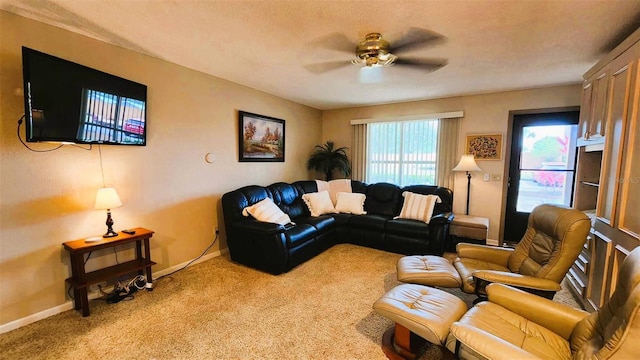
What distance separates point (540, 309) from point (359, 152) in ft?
13.1

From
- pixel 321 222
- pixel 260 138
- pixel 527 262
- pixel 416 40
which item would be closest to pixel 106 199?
pixel 260 138

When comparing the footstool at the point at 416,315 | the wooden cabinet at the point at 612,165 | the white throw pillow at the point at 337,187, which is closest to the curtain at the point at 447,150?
the white throw pillow at the point at 337,187

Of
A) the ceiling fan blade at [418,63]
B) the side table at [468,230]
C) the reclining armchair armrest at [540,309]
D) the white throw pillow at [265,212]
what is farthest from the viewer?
the side table at [468,230]

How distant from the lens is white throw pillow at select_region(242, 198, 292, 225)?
339cm

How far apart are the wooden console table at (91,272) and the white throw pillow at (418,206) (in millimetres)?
3332

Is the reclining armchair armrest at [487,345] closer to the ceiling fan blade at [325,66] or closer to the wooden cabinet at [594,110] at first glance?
the wooden cabinet at [594,110]

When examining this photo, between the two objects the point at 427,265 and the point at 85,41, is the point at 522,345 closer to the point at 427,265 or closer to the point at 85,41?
the point at 427,265

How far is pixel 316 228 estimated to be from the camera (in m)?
3.65

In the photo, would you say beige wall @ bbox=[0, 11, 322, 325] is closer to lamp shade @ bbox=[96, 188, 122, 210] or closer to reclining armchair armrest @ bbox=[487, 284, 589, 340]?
lamp shade @ bbox=[96, 188, 122, 210]

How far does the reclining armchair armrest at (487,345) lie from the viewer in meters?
1.12

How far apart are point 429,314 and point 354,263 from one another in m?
1.84

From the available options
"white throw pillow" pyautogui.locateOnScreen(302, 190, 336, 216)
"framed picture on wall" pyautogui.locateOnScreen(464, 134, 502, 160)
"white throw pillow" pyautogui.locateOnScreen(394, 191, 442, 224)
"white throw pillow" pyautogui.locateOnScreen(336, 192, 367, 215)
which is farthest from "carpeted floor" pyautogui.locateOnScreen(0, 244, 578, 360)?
"framed picture on wall" pyautogui.locateOnScreen(464, 134, 502, 160)

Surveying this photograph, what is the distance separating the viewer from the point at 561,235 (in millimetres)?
1979

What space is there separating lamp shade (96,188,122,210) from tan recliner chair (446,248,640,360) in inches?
108
